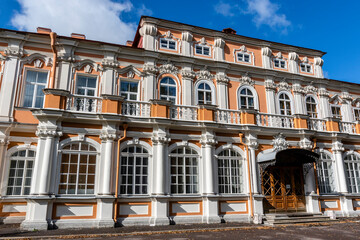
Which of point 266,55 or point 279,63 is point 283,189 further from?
point 266,55

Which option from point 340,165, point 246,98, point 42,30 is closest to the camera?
point 42,30

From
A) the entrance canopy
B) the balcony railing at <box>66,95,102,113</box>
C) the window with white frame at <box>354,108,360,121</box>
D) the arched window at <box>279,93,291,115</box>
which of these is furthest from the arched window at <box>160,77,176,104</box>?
the window with white frame at <box>354,108,360,121</box>

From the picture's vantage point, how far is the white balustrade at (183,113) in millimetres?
12703

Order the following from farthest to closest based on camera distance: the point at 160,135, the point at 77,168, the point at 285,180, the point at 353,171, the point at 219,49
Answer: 1. the point at 219,49
2. the point at 353,171
3. the point at 285,180
4. the point at 160,135
5. the point at 77,168

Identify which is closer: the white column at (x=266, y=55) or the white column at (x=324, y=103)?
the white column at (x=266, y=55)

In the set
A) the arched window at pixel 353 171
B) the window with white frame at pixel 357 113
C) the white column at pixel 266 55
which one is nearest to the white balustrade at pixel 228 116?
the white column at pixel 266 55

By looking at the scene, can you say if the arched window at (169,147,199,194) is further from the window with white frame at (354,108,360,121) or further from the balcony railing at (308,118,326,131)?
the window with white frame at (354,108,360,121)

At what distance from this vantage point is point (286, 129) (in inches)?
548

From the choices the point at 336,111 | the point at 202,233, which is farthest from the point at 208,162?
the point at 336,111

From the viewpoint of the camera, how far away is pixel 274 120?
14078 mm

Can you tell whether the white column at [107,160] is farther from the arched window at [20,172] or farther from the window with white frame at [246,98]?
the window with white frame at [246,98]

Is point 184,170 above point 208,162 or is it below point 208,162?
below

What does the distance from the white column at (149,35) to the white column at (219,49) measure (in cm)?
350

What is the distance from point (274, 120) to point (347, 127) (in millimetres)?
5298
